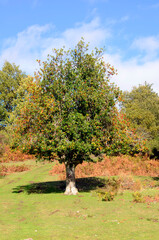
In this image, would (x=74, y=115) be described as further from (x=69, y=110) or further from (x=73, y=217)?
(x=73, y=217)

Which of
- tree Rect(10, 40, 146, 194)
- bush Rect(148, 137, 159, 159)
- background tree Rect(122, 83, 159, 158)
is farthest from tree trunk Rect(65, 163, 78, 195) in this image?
bush Rect(148, 137, 159, 159)

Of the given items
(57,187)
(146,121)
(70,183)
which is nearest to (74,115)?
(70,183)

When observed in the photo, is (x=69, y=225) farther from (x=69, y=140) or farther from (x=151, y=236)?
(x=69, y=140)

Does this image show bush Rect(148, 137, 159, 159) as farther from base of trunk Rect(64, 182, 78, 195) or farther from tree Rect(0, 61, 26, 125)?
tree Rect(0, 61, 26, 125)

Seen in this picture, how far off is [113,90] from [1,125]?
5582 centimetres

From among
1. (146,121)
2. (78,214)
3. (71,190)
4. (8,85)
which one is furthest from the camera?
(8,85)

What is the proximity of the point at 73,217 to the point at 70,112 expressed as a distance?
8407mm

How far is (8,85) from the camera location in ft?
235

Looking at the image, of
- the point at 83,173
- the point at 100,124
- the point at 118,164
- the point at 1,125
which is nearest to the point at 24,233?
the point at 100,124

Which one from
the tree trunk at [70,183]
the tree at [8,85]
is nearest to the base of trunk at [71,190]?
the tree trunk at [70,183]

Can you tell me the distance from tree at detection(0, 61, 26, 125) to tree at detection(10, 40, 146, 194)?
5093 cm

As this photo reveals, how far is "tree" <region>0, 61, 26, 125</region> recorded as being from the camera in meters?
71.2

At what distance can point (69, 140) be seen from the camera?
66.6 feet

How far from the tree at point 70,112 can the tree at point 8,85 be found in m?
50.9
